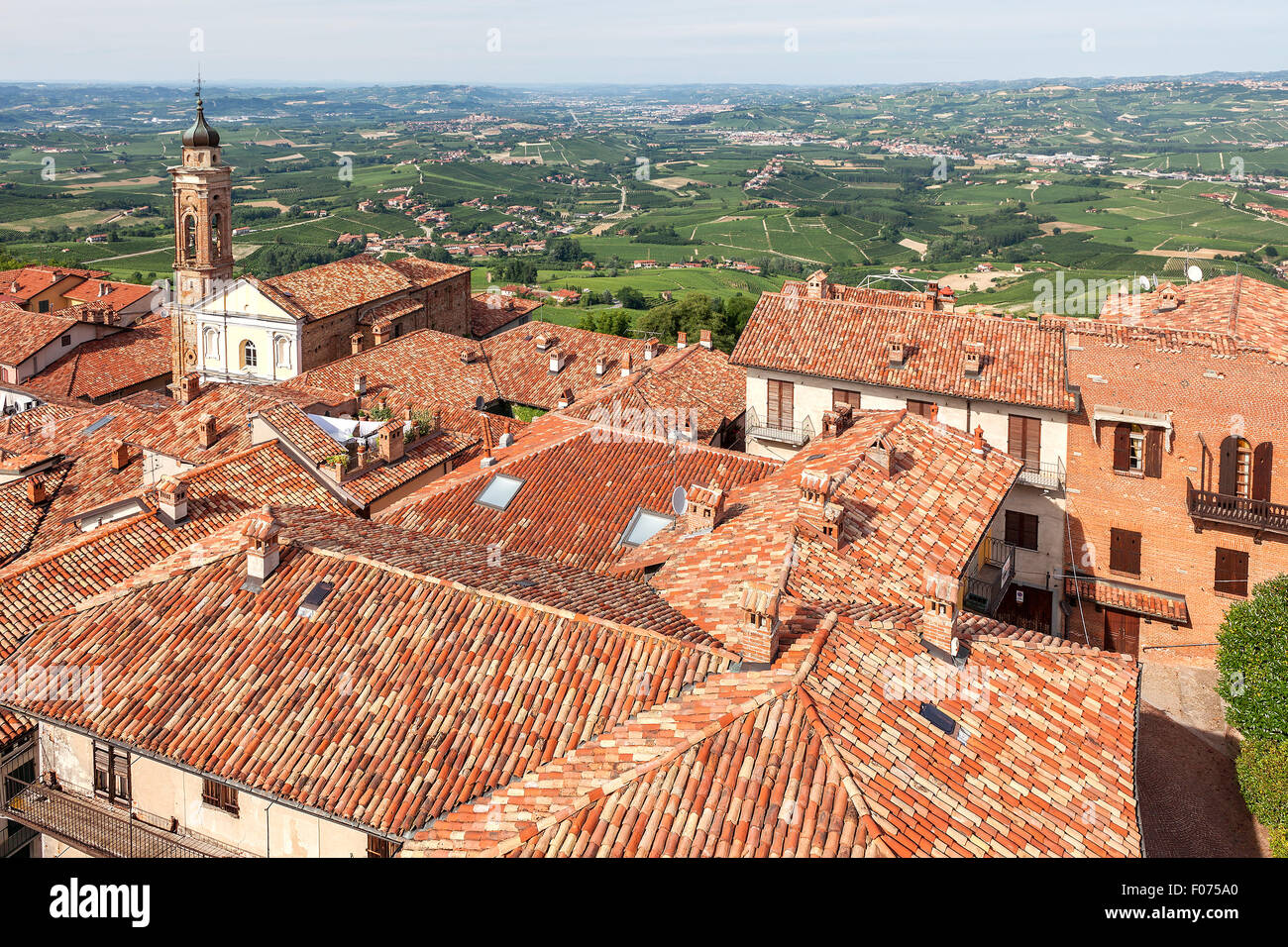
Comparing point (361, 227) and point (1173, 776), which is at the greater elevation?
point (361, 227)

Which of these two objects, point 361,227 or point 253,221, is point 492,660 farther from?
point 253,221

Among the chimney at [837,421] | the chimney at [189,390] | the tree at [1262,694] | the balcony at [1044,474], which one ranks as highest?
the chimney at [189,390]

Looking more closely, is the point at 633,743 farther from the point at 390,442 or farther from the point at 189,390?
the point at 189,390

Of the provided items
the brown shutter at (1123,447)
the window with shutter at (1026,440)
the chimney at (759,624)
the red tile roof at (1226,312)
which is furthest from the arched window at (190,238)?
the chimney at (759,624)

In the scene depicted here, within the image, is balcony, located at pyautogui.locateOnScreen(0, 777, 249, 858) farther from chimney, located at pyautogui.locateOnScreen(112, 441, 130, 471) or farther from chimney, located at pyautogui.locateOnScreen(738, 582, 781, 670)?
chimney, located at pyautogui.locateOnScreen(112, 441, 130, 471)

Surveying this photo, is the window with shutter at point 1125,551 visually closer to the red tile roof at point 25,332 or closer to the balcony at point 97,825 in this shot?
the balcony at point 97,825
